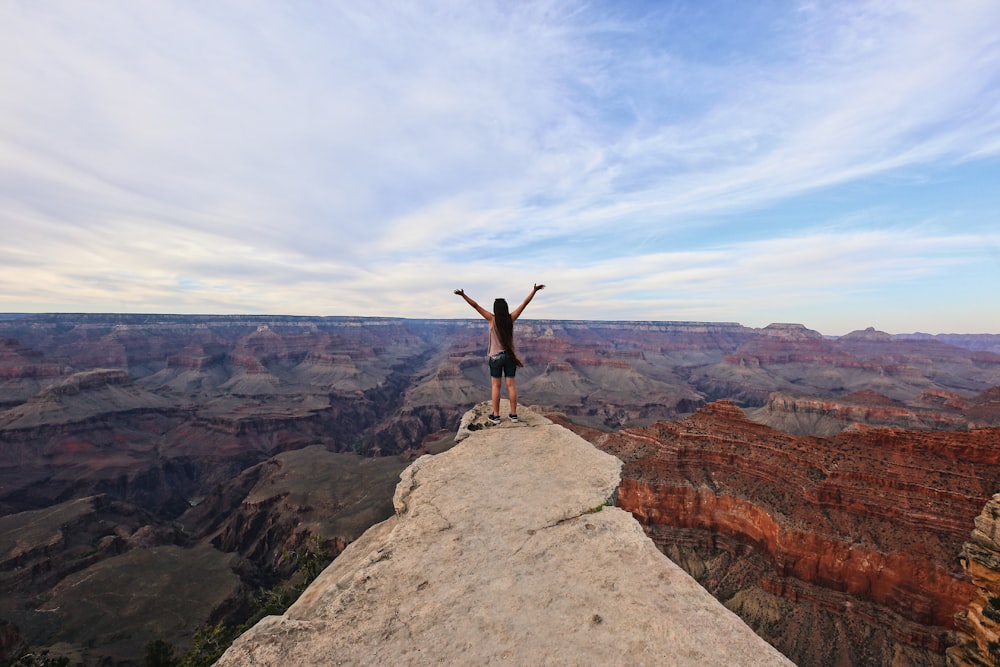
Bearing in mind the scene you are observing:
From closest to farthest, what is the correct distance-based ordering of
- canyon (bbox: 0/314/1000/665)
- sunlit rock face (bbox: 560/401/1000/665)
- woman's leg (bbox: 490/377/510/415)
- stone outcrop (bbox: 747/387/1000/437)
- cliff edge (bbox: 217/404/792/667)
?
1. cliff edge (bbox: 217/404/792/667)
2. woman's leg (bbox: 490/377/510/415)
3. sunlit rock face (bbox: 560/401/1000/665)
4. canyon (bbox: 0/314/1000/665)
5. stone outcrop (bbox: 747/387/1000/437)

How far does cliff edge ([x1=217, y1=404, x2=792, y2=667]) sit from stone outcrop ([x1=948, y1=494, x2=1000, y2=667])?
23318mm

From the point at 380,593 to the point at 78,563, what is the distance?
174ft

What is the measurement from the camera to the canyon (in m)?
25.3

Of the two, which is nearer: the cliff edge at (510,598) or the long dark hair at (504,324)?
the cliff edge at (510,598)

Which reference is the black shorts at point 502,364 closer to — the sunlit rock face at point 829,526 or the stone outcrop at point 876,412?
the sunlit rock face at point 829,526

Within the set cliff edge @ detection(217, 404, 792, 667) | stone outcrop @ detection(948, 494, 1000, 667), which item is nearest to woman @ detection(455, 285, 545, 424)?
cliff edge @ detection(217, 404, 792, 667)

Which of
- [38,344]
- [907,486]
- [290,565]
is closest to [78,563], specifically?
[290,565]

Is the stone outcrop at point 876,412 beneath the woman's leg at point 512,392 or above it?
beneath

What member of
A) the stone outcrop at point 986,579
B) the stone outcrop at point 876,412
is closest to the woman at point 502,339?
the stone outcrop at point 986,579

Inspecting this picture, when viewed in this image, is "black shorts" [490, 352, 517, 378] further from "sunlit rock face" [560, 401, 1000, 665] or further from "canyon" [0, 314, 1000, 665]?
"canyon" [0, 314, 1000, 665]

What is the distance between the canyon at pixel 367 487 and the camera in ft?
83.1

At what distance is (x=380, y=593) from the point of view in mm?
3473

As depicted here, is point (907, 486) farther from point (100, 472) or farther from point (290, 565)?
point (100, 472)

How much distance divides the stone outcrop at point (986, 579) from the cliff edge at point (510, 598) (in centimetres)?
2332
